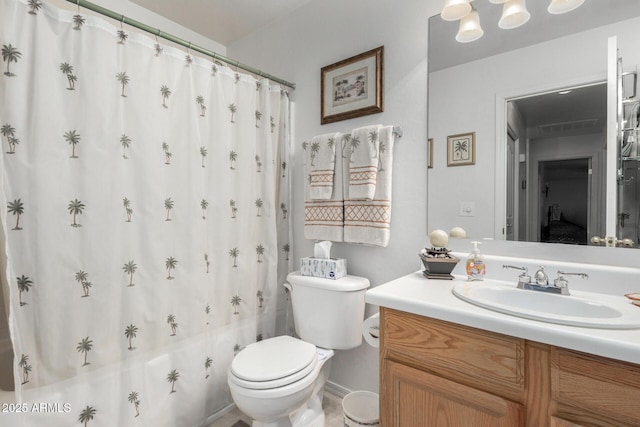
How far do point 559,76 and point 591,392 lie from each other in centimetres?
109

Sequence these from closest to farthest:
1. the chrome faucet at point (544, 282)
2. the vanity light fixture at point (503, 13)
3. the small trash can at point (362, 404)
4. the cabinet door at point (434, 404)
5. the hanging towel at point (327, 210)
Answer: the cabinet door at point (434, 404), the chrome faucet at point (544, 282), the vanity light fixture at point (503, 13), the small trash can at point (362, 404), the hanging towel at point (327, 210)

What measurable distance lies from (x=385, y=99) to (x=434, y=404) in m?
1.37

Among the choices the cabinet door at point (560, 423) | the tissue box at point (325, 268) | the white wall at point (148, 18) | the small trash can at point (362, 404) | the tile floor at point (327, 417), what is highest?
the white wall at point (148, 18)

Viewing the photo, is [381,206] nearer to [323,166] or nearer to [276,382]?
[323,166]

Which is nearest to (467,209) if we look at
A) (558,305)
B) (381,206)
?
(381,206)

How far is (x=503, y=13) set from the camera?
4.13 ft

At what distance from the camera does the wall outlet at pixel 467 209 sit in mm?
1378

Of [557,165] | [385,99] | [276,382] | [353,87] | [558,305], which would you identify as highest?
[353,87]

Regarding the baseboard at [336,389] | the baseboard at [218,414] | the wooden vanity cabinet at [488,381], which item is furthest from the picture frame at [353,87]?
the baseboard at [218,414]

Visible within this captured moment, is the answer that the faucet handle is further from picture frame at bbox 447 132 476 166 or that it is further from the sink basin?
picture frame at bbox 447 132 476 166

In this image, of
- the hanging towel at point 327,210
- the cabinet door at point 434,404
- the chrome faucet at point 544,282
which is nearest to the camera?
the cabinet door at point 434,404

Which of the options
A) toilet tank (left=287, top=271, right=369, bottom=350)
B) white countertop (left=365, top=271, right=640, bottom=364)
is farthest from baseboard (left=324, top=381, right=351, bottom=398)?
white countertop (left=365, top=271, right=640, bottom=364)

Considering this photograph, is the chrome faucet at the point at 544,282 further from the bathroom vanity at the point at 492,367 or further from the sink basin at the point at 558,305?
the bathroom vanity at the point at 492,367

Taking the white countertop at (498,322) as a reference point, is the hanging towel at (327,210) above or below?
above
